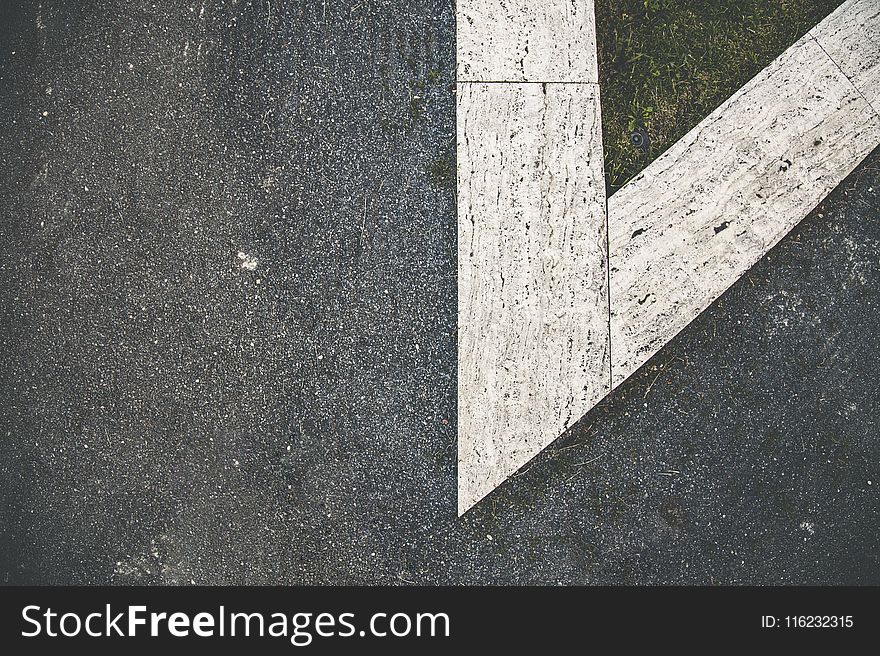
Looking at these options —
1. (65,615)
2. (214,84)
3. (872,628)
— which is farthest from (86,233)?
(872,628)

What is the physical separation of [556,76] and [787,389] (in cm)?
165

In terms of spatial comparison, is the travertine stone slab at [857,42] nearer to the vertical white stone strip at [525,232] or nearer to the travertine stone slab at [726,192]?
the travertine stone slab at [726,192]

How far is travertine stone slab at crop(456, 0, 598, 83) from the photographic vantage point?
2.69 meters

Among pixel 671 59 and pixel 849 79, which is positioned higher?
pixel 671 59

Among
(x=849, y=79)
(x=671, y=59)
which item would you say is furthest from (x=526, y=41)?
(x=849, y=79)

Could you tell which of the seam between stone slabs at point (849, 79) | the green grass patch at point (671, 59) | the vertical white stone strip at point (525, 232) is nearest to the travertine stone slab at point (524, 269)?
the vertical white stone strip at point (525, 232)

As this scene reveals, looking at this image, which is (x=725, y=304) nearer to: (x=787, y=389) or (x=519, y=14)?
(x=787, y=389)

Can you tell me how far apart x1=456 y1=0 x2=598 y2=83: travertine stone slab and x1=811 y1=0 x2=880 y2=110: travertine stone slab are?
1008mm

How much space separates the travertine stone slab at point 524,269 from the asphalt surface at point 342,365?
0.09 meters

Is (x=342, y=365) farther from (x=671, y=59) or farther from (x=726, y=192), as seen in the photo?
(x=671, y=59)

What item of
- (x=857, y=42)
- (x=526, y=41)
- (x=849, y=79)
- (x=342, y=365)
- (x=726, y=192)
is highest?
(x=526, y=41)

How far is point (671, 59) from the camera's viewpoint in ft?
8.90

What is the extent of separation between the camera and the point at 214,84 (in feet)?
8.93

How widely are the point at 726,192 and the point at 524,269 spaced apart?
923mm
